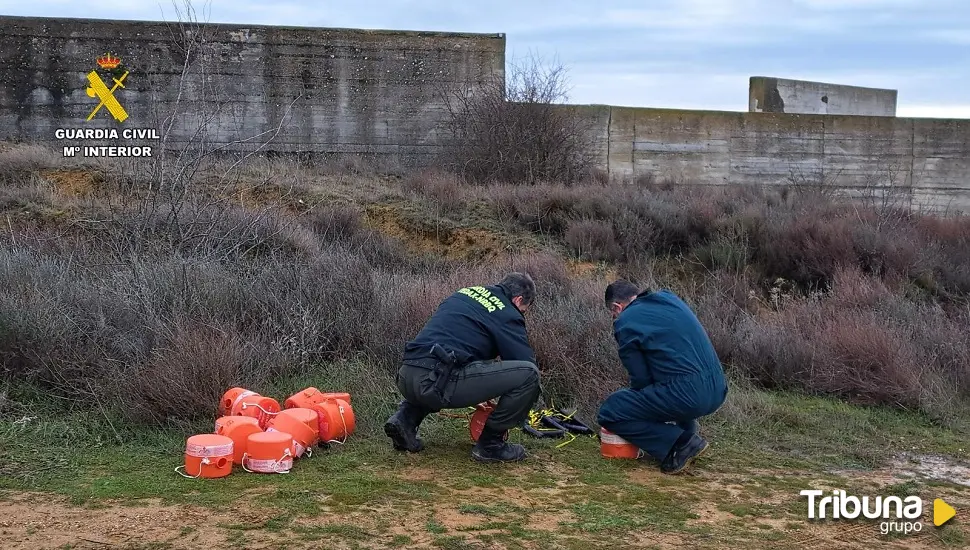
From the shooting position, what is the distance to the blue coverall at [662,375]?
545cm

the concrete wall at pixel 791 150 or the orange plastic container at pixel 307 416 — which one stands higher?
the concrete wall at pixel 791 150

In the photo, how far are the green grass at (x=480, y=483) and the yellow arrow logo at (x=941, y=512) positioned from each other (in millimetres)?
81

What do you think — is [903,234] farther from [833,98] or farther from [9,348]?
[833,98]

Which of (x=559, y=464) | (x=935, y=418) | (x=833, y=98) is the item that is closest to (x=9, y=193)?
(x=559, y=464)

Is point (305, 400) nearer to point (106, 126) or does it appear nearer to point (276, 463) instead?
point (276, 463)

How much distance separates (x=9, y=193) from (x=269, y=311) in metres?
7.41

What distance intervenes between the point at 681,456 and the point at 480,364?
1.40m

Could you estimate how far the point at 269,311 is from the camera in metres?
7.80

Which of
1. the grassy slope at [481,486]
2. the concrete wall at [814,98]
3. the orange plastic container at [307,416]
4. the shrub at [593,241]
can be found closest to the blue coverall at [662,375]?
the grassy slope at [481,486]

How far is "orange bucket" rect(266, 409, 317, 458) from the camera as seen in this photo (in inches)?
214

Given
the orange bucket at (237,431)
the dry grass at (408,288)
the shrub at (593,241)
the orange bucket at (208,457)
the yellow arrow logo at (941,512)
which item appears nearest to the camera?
the yellow arrow logo at (941,512)

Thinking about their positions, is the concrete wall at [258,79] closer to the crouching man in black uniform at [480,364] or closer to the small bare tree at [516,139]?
the small bare tree at [516,139]

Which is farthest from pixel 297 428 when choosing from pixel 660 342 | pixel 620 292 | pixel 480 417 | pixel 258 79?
pixel 258 79

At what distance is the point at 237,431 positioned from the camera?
529cm
